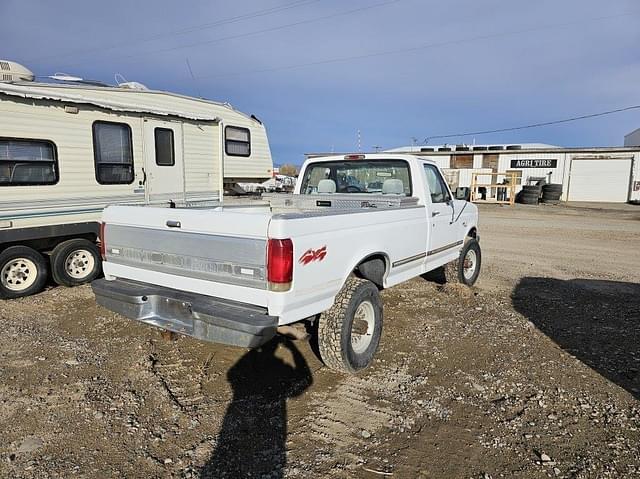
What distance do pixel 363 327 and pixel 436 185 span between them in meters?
2.55

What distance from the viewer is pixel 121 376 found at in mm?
3963

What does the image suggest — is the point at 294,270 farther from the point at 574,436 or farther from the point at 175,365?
the point at 574,436

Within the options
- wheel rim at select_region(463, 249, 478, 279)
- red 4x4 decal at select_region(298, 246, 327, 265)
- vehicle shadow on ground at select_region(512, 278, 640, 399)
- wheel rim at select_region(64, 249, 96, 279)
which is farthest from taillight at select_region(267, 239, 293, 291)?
wheel rim at select_region(64, 249, 96, 279)

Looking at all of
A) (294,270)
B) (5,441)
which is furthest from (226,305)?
(5,441)

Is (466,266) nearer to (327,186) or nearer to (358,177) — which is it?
(358,177)

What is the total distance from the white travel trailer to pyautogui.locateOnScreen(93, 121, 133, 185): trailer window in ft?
0.05

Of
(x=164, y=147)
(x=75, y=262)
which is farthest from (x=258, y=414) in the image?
(x=164, y=147)

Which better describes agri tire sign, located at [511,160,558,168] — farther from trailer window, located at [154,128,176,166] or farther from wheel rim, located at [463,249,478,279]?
trailer window, located at [154,128,176,166]

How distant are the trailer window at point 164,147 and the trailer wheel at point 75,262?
2015 mm

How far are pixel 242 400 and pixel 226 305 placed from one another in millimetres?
788

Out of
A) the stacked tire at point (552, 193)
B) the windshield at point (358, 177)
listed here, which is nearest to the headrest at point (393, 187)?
the windshield at point (358, 177)

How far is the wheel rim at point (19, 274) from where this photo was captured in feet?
20.6

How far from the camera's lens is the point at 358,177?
20.0 ft

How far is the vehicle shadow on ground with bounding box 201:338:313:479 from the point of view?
2.80 meters
